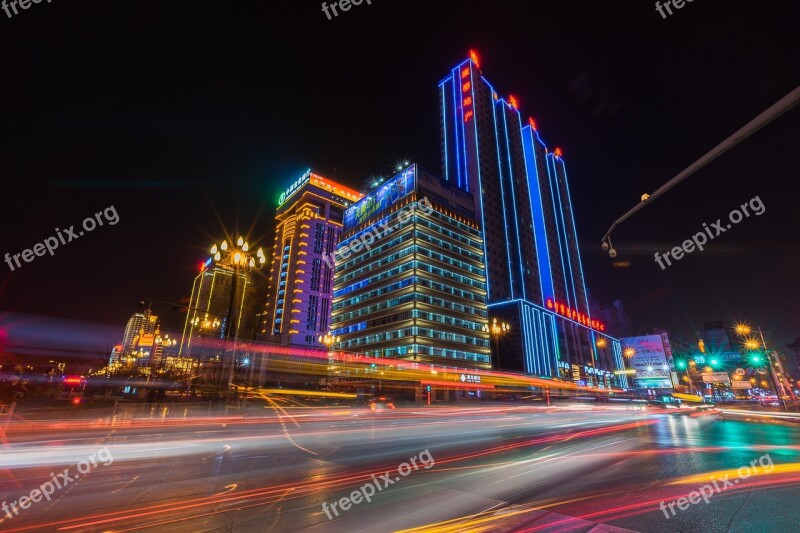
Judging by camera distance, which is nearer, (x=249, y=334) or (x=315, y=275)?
(x=249, y=334)

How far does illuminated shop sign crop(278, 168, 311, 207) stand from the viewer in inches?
5166

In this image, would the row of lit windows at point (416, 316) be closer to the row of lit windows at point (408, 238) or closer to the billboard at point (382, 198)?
the row of lit windows at point (408, 238)

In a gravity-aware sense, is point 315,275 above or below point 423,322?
above

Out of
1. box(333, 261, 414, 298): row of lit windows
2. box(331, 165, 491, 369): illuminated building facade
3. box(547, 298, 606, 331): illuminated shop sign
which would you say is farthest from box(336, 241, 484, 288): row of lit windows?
box(547, 298, 606, 331): illuminated shop sign

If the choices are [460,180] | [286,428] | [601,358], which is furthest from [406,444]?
[601,358]

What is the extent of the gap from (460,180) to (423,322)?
4898 centimetres

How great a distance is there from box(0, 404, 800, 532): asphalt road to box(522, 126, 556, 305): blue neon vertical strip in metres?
104

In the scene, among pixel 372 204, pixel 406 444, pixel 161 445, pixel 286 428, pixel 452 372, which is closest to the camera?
pixel 161 445

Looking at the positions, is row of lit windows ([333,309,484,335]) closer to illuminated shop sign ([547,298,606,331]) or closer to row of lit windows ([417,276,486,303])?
row of lit windows ([417,276,486,303])

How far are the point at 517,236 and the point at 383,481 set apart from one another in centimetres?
10706

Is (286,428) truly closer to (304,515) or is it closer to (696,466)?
(304,515)

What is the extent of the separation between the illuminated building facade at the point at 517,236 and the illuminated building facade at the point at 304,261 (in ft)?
151

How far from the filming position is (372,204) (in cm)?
10062

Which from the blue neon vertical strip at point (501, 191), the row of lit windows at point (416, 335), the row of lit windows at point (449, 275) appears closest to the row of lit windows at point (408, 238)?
the row of lit windows at point (449, 275)
